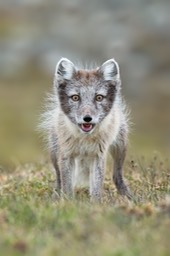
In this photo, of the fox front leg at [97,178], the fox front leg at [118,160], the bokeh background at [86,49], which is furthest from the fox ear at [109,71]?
the bokeh background at [86,49]

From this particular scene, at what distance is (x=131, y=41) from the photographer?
206 feet

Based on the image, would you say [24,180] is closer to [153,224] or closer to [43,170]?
[43,170]

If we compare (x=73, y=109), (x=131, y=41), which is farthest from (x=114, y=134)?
(x=131, y=41)

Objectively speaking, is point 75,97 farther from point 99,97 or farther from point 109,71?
point 109,71

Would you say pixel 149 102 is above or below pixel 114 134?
below

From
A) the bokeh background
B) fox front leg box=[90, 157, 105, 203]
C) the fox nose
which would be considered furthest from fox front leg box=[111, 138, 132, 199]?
the bokeh background

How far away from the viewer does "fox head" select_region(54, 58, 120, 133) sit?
40.9ft

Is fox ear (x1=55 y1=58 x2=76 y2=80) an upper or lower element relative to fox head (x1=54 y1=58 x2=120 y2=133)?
upper

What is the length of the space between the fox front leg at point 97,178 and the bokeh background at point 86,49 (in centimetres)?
2895

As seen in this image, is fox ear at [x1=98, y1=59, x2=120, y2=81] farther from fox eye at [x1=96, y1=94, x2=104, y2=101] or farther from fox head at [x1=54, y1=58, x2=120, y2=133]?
fox eye at [x1=96, y1=94, x2=104, y2=101]

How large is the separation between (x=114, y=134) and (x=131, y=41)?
49.7m

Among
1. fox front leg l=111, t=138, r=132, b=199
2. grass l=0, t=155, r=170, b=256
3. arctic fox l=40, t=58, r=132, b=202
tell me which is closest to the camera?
grass l=0, t=155, r=170, b=256

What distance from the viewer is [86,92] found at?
41.5ft

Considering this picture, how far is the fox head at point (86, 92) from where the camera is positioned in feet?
40.9
